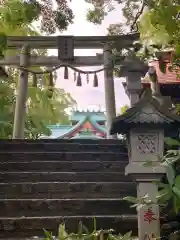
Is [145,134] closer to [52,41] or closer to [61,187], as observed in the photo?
[61,187]

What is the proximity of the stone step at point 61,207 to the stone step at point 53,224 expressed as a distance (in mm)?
315

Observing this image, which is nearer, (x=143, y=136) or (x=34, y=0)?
(x=143, y=136)

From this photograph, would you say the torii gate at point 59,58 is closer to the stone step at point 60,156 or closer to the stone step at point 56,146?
the stone step at point 56,146

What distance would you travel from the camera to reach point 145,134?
376cm

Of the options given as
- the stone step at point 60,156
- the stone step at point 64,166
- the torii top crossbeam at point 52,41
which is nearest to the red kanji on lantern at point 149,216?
the stone step at point 64,166

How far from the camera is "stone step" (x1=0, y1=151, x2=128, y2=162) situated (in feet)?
22.3

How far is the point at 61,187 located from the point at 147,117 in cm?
208

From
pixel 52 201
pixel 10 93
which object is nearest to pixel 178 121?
pixel 52 201

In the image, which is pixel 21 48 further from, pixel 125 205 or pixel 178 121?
pixel 178 121

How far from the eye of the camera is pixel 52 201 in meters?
4.71

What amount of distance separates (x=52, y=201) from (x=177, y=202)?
249 centimetres

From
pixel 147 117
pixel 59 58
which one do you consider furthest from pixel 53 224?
pixel 59 58

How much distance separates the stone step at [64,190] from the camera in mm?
5203

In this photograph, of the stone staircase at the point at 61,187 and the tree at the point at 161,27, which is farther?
the stone staircase at the point at 61,187
